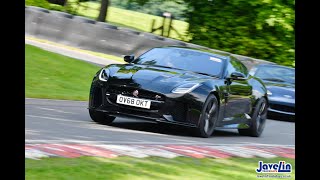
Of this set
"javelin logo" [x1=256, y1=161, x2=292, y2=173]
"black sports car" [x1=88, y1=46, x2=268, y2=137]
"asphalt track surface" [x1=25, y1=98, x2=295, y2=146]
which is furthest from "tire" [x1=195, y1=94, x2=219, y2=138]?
"javelin logo" [x1=256, y1=161, x2=292, y2=173]

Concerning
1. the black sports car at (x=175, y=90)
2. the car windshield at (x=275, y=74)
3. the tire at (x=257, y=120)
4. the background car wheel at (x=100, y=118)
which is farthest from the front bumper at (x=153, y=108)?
the car windshield at (x=275, y=74)

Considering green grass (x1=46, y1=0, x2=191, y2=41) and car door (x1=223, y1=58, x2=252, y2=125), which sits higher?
car door (x1=223, y1=58, x2=252, y2=125)

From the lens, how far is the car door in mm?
12195

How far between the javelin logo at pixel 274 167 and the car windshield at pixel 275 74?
10.4 m

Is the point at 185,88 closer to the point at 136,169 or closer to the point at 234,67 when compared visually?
the point at 234,67

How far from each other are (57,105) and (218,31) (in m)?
17.1

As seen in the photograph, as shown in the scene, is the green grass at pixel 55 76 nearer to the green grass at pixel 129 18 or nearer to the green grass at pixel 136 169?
the green grass at pixel 136 169

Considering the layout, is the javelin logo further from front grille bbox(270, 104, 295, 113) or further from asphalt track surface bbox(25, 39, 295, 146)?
front grille bbox(270, 104, 295, 113)

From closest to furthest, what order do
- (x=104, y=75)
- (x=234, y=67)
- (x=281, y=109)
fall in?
(x=104, y=75) < (x=234, y=67) < (x=281, y=109)

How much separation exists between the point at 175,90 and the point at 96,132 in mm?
1377

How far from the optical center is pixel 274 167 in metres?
9.05

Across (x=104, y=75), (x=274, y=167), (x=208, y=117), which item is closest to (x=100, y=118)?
(x=104, y=75)

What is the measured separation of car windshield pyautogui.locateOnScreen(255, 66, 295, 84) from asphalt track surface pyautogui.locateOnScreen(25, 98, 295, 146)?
4.83 m
